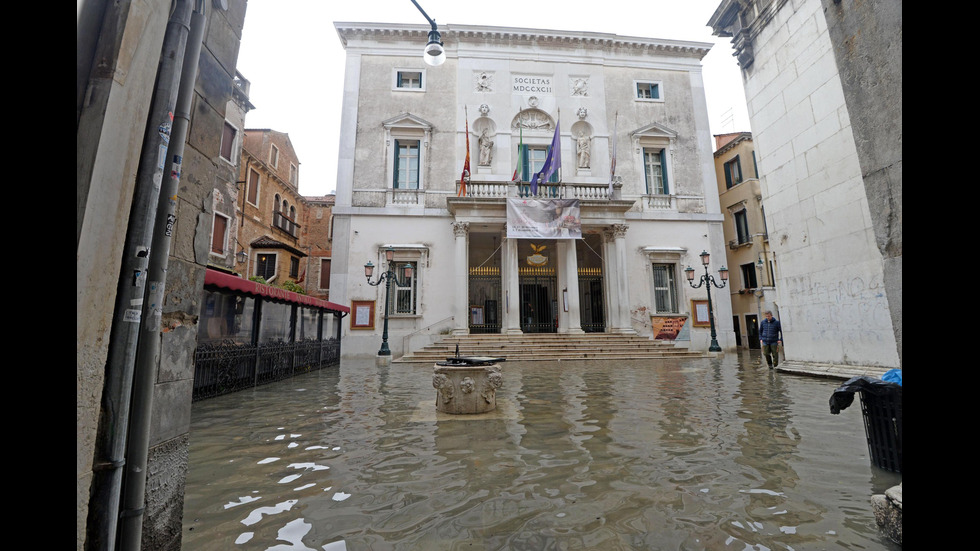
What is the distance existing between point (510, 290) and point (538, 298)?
290cm

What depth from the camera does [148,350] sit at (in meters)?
1.85

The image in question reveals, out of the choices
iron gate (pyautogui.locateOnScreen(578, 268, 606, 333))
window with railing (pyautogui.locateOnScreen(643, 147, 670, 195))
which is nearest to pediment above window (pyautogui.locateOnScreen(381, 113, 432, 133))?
iron gate (pyautogui.locateOnScreen(578, 268, 606, 333))

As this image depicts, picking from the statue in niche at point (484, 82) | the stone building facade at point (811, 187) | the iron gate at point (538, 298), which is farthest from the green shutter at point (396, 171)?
the stone building facade at point (811, 187)

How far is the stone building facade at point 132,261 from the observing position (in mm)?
1587

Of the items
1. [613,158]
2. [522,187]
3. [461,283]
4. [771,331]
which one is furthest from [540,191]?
[771,331]

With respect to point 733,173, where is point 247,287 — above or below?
below

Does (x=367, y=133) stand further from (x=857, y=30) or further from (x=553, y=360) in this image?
(x=857, y=30)

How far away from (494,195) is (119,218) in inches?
685

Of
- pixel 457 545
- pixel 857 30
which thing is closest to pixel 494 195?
pixel 857 30

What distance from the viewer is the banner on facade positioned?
57.1ft

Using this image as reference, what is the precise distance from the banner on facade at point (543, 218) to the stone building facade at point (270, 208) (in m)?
14.5

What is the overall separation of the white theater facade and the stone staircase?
104cm

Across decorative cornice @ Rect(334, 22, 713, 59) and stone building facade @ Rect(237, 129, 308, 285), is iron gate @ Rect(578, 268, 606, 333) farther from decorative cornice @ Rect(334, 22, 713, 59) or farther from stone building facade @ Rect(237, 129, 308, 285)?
stone building facade @ Rect(237, 129, 308, 285)

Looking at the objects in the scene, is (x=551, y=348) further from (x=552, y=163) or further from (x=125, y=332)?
(x=125, y=332)
